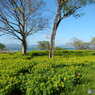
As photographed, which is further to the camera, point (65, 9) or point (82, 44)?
point (82, 44)

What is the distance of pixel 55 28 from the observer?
21.8m

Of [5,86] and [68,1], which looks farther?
[68,1]

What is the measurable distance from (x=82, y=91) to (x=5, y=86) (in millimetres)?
2241

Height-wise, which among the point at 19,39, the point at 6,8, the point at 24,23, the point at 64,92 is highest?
the point at 6,8

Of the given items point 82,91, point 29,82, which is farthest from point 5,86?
point 82,91

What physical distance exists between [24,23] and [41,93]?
22.9m

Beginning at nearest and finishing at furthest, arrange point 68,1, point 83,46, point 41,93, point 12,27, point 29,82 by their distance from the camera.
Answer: point 41,93, point 29,82, point 68,1, point 12,27, point 83,46

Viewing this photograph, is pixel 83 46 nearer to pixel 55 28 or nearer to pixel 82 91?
pixel 55 28

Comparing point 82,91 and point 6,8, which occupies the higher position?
point 6,8

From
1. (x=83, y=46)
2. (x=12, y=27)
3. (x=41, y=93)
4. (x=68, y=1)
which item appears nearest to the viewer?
(x=41, y=93)

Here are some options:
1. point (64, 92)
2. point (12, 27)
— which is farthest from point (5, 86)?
point (12, 27)

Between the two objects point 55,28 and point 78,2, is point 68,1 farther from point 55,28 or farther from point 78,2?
point 55,28

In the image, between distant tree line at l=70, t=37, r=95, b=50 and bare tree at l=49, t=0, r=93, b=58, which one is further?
distant tree line at l=70, t=37, r=95, b=50

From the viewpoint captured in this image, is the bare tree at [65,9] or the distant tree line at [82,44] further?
the distant tree line at [82,44]
